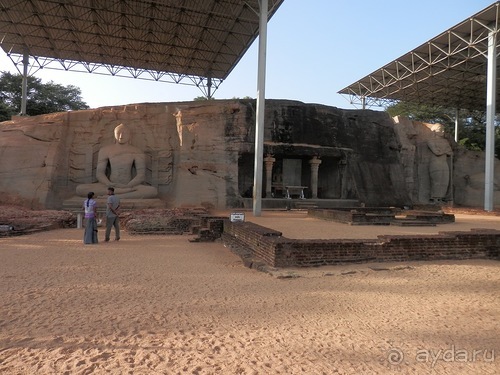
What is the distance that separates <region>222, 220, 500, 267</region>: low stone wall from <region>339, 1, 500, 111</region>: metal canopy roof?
17.7m

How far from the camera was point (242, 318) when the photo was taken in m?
3.94

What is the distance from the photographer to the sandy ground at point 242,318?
296cm

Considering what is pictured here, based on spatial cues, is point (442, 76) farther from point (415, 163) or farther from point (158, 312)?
point (158, 312)

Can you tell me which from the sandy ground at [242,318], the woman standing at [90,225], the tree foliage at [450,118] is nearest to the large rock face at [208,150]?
the woman standing at [90,225]

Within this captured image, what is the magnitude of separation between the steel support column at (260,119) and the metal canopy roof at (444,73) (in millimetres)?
12736

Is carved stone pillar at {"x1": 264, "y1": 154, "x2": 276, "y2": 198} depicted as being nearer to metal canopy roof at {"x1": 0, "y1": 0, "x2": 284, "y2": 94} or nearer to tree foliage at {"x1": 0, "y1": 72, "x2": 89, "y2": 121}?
metal canopy roof at {"x1": 0, "y1": 0, "x2": 284, "y2": 94}

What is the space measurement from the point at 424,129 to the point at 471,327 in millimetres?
23811

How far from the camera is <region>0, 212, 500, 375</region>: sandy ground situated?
9.70ft

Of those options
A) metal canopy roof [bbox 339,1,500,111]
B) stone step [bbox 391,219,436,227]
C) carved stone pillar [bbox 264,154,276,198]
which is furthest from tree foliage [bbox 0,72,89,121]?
stone step [bbox 391,219,436,227]

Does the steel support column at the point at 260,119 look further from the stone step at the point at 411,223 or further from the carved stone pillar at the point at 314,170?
the stone step at the point at 411,223

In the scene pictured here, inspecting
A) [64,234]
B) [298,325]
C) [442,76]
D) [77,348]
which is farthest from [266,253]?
[442,76]

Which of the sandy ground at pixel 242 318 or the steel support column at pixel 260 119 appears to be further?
the steel support column at pixel 260 119

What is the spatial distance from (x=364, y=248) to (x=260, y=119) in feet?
31.1

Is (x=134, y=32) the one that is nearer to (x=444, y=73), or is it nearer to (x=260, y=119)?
(x=260, y=119)
